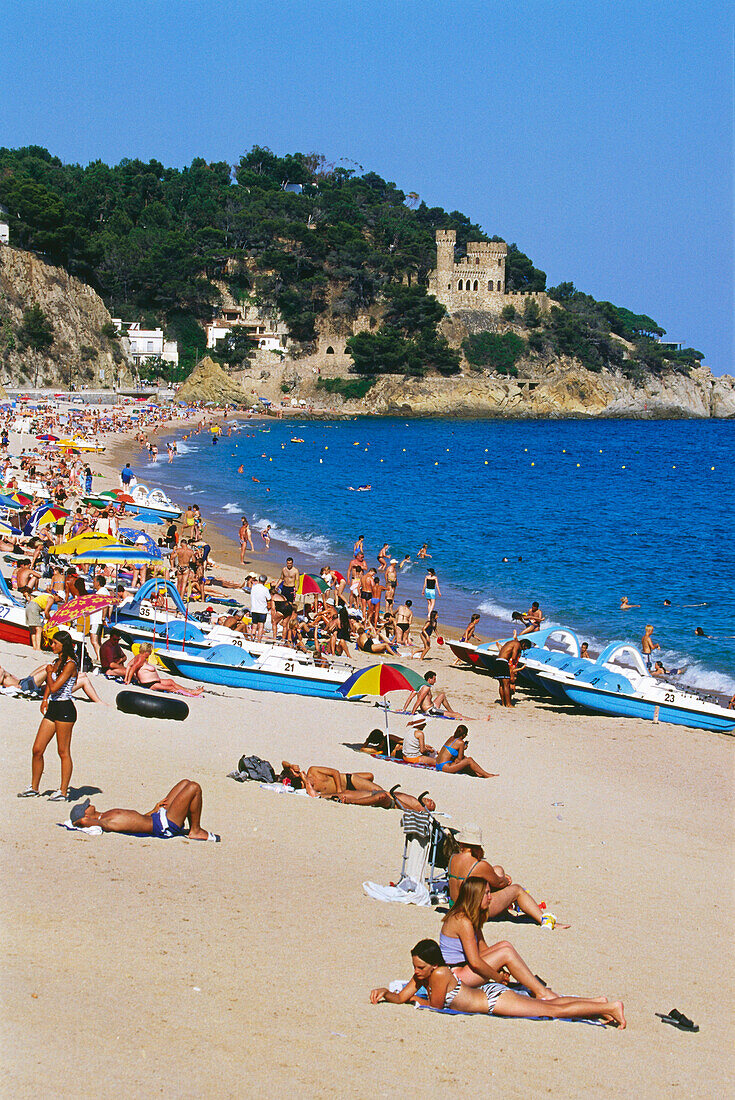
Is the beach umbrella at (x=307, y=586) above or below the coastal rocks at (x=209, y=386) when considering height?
below

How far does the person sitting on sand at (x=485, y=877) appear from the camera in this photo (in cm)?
628

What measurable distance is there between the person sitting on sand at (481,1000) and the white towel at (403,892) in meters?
1.22

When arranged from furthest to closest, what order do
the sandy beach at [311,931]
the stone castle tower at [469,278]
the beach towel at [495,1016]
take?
1. the stone castle tower at [469,278]
2. the beach towel at [495,1016]
3. the sandy beach at [311,931]

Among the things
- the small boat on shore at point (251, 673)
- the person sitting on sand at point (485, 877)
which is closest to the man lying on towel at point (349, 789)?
the person sitting on sand at point (485, 877)

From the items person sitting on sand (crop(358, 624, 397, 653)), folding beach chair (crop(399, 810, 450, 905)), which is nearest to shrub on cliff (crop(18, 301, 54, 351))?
person sitting on sand (crop(358, 624, 397, 653))

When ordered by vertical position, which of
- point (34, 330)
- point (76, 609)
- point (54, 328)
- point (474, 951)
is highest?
point (54, 328)

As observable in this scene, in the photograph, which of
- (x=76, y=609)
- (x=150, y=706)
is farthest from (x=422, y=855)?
(x=76, y=609)

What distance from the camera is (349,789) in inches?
341

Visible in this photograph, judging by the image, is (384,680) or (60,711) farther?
(384,680)

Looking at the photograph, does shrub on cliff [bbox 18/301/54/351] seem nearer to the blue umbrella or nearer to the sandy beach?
the blue umbrella

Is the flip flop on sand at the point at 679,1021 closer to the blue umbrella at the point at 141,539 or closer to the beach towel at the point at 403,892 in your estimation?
the beach towel at the point at 403,892

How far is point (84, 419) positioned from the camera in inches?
2302

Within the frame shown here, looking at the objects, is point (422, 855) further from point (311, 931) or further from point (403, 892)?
point (311, 931)

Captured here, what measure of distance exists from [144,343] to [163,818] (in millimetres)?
87126
